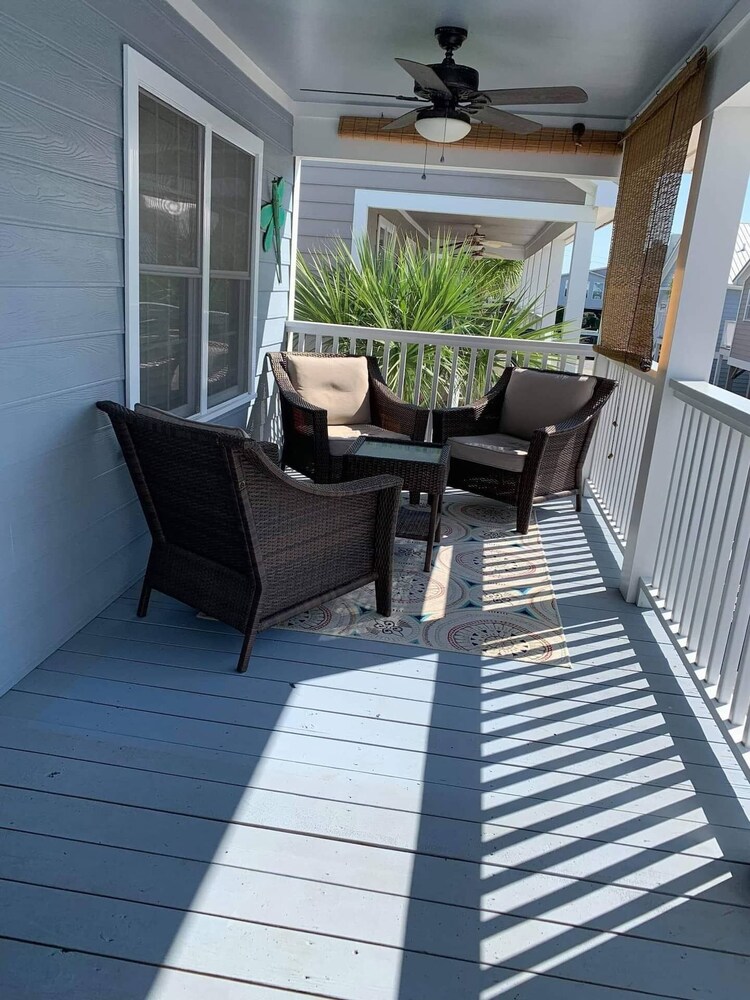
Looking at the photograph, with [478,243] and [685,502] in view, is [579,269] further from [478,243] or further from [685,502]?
[685,502]

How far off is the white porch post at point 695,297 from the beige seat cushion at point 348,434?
1.49m

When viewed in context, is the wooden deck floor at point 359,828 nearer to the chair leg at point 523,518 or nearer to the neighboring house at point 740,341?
the chair leg at point 523,518

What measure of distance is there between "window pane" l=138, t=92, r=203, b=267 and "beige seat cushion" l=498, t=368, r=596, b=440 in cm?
217

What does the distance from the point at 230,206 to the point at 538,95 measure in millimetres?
1752

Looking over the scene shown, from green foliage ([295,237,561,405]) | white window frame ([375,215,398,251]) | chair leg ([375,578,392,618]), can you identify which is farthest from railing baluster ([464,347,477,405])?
white window frame ([375,215,398,251])

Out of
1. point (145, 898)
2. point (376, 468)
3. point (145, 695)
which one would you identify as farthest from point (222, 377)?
point (145, 898)

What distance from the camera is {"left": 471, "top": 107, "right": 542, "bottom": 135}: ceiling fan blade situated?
3705mm

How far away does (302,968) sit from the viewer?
1.59 meters

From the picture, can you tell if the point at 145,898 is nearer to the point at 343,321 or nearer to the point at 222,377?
the point at 222,377

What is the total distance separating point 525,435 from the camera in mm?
4906

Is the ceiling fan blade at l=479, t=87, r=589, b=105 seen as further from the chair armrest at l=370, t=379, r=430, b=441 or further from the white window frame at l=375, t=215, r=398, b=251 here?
the white window frame at l=375, t=215, r=398, b=251

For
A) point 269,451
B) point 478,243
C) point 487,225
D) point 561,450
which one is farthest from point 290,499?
point 487,225

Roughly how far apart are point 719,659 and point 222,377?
3.02 m

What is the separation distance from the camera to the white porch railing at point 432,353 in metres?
5.61
